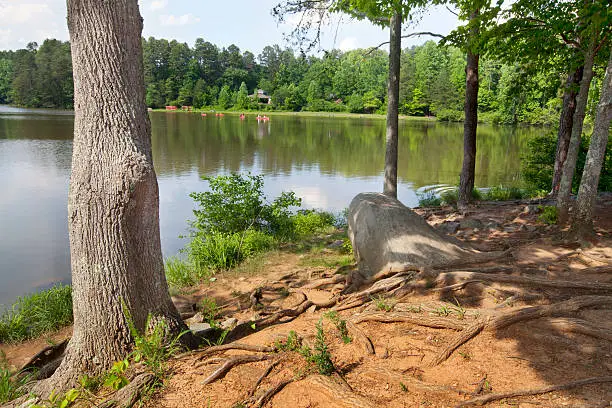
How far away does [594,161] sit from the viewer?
603cm

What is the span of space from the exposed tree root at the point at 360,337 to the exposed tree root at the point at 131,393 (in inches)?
65.9

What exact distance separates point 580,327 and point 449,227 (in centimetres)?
→ 532

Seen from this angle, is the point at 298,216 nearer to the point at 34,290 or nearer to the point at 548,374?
the point at 34,290

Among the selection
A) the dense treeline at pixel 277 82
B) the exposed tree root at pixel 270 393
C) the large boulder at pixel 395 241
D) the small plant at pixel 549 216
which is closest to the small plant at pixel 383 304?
the large boulder at pixel 395 241

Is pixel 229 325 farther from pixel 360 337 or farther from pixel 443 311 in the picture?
pixel 443 311

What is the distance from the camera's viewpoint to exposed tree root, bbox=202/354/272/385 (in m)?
3.20

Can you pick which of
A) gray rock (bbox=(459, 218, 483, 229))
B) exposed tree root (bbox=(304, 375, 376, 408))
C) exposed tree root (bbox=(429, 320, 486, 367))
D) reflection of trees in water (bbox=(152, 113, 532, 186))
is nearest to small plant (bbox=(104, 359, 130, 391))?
exposed tree root (bbox=(304, 375, 376, 408))

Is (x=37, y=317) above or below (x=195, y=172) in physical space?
below

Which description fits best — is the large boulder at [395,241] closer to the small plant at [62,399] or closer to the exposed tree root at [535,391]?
the exposed tree root at [535,391]

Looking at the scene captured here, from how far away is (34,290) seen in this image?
8180 mm

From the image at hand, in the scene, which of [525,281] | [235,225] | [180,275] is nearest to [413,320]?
[525,281]

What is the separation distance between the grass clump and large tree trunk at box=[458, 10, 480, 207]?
28.1 ft

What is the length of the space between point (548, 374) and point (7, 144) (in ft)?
91.1

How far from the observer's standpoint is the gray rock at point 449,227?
8430 millimetres
